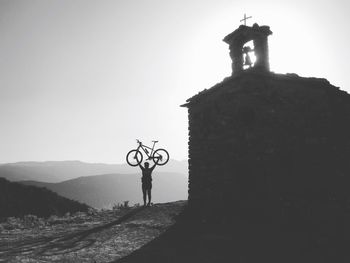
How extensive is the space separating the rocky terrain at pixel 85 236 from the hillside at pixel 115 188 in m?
58.0

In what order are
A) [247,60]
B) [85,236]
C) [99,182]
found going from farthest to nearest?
[99,182] < [247,60] < [85,236]

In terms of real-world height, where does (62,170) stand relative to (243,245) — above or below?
below

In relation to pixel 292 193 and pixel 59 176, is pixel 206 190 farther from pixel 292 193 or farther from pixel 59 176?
pixel 59 176

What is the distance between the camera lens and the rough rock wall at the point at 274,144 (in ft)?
39.8

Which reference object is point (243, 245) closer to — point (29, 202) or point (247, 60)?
point (247, 60)

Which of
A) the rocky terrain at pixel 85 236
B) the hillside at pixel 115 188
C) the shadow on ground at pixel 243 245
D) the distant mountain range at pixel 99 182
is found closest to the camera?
the shadow on ground at pixel 243 245

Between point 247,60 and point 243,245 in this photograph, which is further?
point 247,60

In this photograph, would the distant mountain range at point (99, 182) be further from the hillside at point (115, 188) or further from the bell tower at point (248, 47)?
the bell tower at point (248, 47)

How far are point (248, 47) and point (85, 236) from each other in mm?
11343

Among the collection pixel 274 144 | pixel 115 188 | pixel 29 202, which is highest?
pixel 274 144

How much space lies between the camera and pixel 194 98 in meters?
15.8

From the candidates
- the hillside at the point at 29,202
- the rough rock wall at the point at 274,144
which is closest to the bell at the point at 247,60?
the rough rock wall at the point at 274,144

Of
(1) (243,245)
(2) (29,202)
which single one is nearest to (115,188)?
(2) (29,202)

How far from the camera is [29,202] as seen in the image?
95.6 ft
